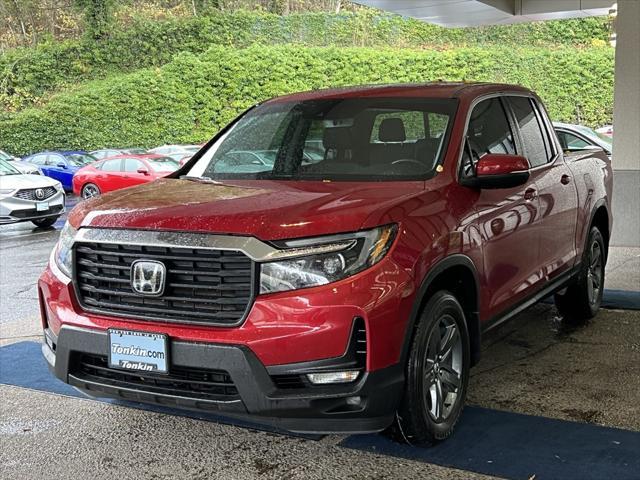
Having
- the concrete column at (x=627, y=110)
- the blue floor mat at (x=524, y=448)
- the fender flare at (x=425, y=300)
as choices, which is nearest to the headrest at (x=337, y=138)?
the fender flare at (x=425, y=300)

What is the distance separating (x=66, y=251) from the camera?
3730mm

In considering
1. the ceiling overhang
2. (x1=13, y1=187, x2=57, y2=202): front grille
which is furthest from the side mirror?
(x1=13, y1=187, x2=57, y2=202): front grille

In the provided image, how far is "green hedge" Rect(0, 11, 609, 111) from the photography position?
106 feet

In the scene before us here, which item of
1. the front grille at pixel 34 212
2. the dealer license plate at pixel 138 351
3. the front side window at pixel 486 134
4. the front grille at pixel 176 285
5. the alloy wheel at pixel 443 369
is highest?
the front side window at pixel 486 134

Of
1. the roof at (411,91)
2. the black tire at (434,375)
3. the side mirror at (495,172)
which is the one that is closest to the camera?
the black tire at (434,375)

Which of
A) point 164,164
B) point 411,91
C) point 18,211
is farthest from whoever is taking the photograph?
point 164,164

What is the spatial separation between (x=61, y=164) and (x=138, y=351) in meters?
22.3

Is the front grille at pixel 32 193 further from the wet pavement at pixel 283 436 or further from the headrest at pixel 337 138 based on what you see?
the headrest at pixel 337 138

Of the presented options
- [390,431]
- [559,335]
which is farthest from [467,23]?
[390,431]

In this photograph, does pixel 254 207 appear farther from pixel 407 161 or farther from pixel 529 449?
pixel 529 449

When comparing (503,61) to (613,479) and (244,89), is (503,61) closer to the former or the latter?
(244,89)

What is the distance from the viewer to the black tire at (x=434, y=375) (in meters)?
3.46

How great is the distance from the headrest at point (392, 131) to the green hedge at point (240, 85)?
26.1 metres

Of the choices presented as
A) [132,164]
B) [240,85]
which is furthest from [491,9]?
[240,85]
